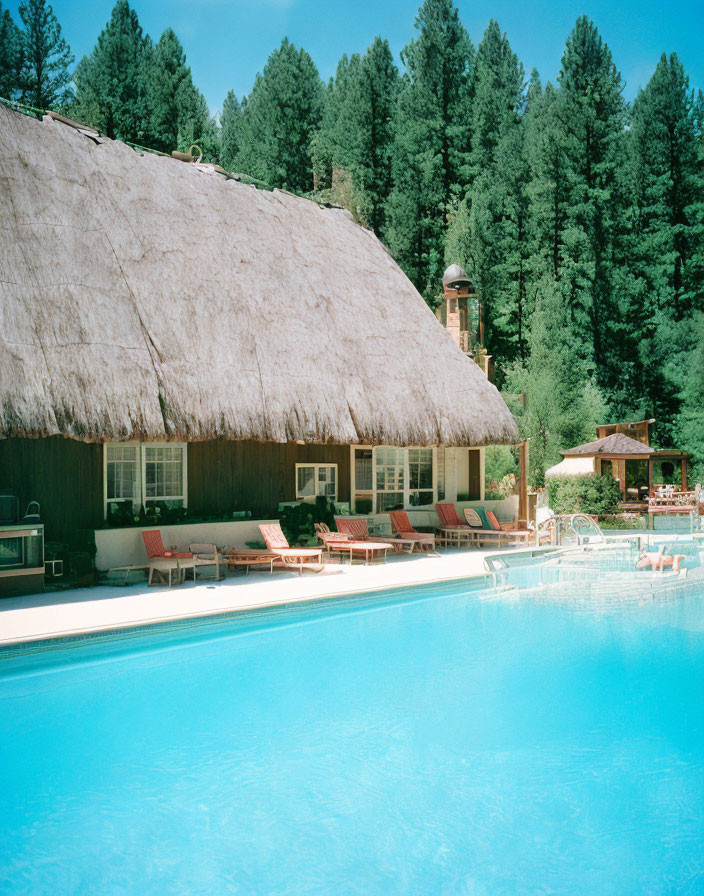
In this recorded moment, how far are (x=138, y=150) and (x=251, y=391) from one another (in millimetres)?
5664

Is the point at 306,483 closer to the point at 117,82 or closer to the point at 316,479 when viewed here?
the point at 316,479

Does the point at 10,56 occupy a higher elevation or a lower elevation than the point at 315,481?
higher

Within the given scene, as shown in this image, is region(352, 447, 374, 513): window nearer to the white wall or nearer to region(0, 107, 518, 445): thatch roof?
region(0, 107, 518, 445): thatch roof

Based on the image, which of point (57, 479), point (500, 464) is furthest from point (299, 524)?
point (500, 464)

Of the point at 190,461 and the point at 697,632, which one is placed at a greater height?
the point at 190,461

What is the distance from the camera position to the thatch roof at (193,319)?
31.8 feet

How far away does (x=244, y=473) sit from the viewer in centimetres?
1317

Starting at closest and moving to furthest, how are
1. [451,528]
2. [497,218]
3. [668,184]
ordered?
1. [451,528]
2. [668,184]
3. [497,218]

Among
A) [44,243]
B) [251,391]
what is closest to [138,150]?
[44,243]

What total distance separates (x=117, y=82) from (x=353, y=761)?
1233 inches

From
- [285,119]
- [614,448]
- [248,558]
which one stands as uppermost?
[285,119]

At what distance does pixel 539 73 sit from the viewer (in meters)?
39.3

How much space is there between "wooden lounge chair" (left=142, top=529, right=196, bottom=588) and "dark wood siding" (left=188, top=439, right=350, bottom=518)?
1.49 meters

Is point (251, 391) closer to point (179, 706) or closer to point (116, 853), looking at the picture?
point (179, 706)
